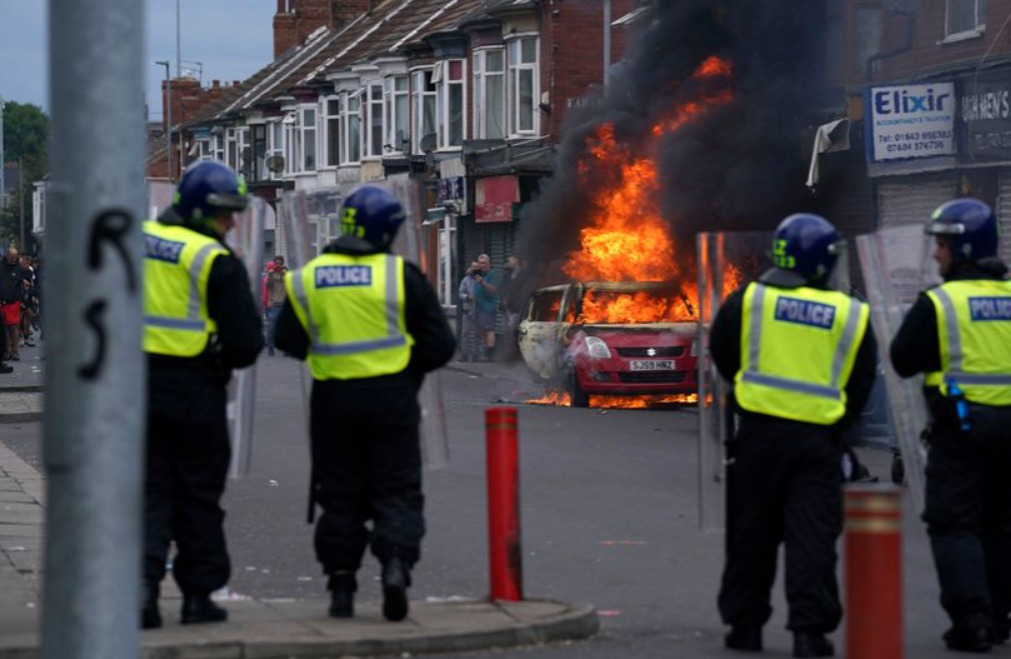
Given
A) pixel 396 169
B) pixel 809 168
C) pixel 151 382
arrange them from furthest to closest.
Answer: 1. pixel 396 169
2. pixel 809 168
3. pixel 151 382

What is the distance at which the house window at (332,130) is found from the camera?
64062mm

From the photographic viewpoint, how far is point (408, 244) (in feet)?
27.8

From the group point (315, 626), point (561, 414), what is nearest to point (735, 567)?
point (315, 626)

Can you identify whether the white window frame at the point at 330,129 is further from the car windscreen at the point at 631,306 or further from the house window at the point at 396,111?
the car windscreen at the point at 631,306

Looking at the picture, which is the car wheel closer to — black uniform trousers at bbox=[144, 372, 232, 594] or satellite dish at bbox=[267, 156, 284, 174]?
black uniform trousers at bbox=[144, 372, 232, 594]

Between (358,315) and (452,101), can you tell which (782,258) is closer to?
(358,315)

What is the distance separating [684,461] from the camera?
16.1 metres

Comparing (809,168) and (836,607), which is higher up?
(809,168)

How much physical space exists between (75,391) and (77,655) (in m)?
0.54

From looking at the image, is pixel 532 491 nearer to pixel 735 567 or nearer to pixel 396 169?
pixel 735 567

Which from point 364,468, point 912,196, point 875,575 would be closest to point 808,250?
point 364,468

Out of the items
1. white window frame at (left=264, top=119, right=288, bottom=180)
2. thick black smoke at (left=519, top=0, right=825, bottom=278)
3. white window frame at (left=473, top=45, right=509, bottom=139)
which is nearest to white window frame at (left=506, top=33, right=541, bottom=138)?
white window frame at (left=473, top=45, right=509, bottom=139)

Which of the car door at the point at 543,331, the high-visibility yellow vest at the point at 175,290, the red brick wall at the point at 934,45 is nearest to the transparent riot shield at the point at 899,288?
the high-visibility yellow vest at the point at 175,290

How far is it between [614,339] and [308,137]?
47766 mm
